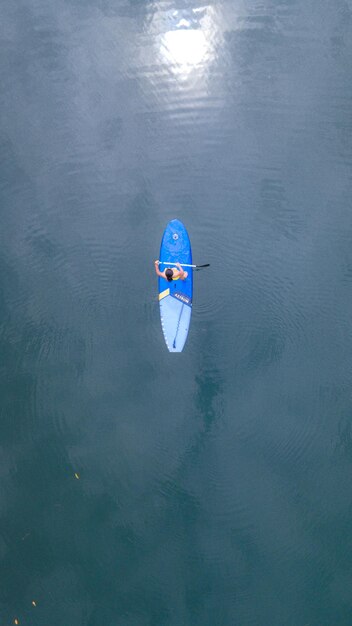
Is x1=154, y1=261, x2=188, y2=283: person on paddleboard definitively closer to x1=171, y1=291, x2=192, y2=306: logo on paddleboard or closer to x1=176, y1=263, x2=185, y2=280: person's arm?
x1=176, y1=263, x2=185, y2=280: person's arm

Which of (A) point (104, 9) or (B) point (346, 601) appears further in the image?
(A) point (104, 9)

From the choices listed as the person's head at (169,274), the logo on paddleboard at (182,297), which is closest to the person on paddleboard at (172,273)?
the person's head at (169,274)

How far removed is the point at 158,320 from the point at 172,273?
0.62m

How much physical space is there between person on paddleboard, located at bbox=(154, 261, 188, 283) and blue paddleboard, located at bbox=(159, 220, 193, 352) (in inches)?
2.5

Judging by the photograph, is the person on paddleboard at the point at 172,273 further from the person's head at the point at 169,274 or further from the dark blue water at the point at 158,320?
the dark blue water at the point at 158,320

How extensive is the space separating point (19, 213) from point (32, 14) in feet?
8.01

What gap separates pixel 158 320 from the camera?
8.16m

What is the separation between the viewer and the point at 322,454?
805cm

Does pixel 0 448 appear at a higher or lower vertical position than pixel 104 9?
lower

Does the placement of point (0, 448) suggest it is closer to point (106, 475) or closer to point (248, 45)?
point (106, 475)

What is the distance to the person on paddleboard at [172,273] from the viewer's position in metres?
7.86

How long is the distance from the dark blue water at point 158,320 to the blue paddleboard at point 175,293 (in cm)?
13

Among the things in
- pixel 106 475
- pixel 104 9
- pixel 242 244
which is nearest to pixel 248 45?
pixel 104 9

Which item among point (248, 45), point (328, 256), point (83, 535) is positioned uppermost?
point (248, 45)
